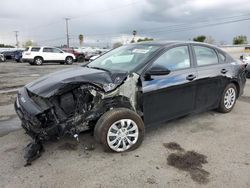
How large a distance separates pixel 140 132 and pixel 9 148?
197cm

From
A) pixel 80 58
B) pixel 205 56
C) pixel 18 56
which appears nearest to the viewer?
pixel 205 56

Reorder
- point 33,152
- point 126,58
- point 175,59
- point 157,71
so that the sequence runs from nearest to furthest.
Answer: point 33,152 < point 157,71 < point 175,59 < point 126,58

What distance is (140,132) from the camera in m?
3.64

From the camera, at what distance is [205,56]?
4.68 m

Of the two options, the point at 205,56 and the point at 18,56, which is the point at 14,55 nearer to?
the point at 18,56

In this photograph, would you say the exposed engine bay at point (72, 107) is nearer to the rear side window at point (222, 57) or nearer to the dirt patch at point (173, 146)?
the dirt patch at point (173, 146)

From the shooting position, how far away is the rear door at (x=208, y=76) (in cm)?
443

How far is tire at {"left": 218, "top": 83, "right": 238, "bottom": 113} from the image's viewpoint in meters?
5.06

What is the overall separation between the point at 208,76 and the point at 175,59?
2.66 feet

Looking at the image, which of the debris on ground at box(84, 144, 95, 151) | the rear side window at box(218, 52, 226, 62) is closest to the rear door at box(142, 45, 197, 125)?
the debris on ground at box(84, 144, 95, 151)

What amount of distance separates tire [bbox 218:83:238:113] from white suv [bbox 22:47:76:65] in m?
18.3

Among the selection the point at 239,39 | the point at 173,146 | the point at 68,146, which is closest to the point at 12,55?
the point at 68,146

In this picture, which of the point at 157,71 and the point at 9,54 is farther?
the point at 9,54

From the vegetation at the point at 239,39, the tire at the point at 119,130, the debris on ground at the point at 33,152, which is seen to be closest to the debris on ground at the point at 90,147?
the tire at the point at 119,130
